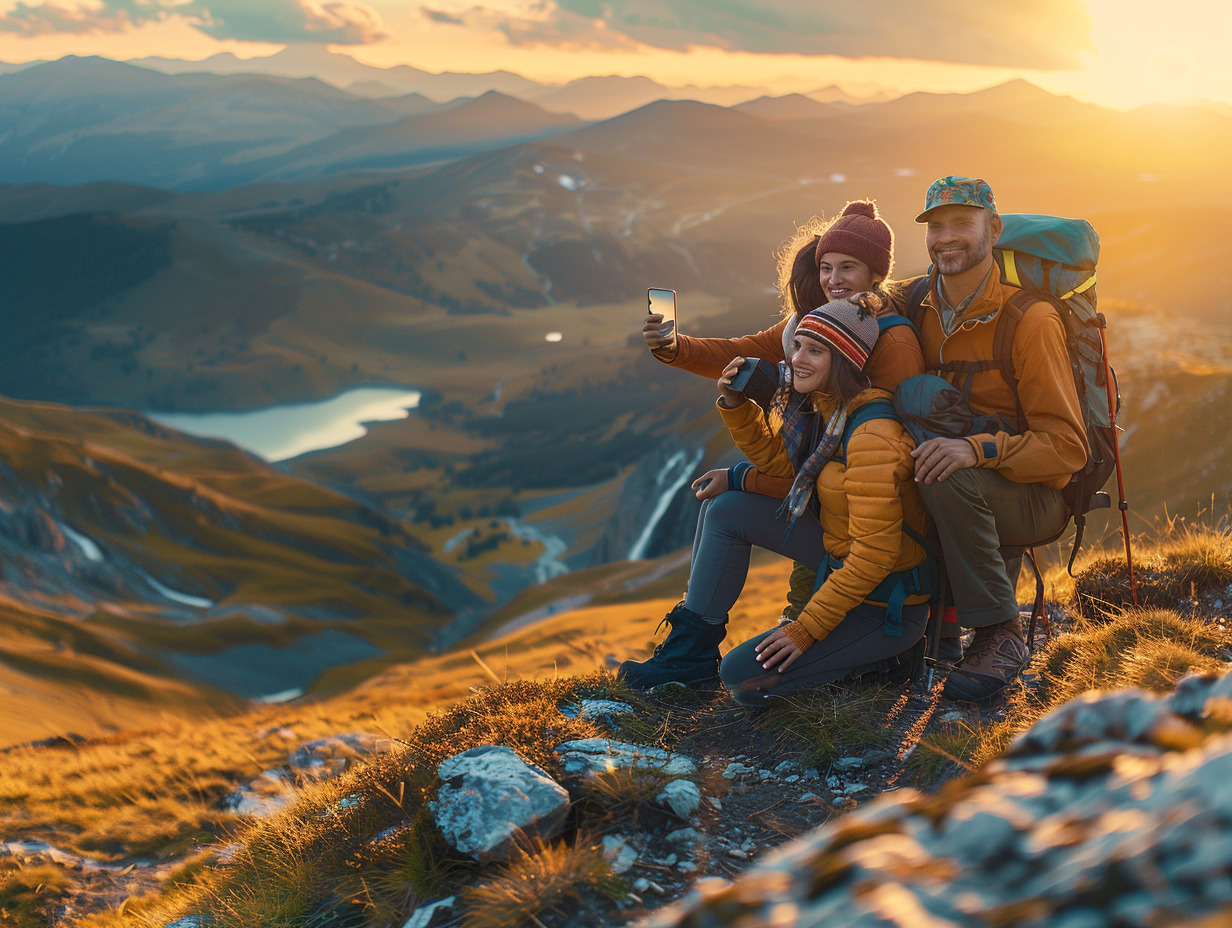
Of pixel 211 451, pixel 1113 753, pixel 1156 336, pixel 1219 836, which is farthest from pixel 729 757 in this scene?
pixel 211 451

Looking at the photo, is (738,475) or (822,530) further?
(738,475)

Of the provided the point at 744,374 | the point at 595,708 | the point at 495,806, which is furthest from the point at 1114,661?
the point at 495,806

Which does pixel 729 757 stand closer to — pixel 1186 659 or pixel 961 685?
pixel 961 685

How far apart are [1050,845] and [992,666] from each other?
4.25m

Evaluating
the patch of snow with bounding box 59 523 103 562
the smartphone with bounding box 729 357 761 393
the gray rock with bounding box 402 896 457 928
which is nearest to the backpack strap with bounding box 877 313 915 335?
the smartphone with bounding box 729 357 761 393

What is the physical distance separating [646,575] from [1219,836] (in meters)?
56.4

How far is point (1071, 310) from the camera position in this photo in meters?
5.37

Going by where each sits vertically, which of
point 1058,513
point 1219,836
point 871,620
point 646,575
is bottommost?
point 646,575

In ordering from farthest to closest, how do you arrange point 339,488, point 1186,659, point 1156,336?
point 339,488
point 1156,336
point 1186,659

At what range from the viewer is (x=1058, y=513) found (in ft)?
17.9

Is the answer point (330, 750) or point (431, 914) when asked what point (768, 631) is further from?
point (330, 750)

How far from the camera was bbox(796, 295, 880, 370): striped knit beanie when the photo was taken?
16.0ft

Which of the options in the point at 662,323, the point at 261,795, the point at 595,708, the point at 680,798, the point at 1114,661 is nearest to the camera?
the point at 680,798

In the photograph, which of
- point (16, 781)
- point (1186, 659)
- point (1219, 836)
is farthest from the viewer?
point (16, 781)
